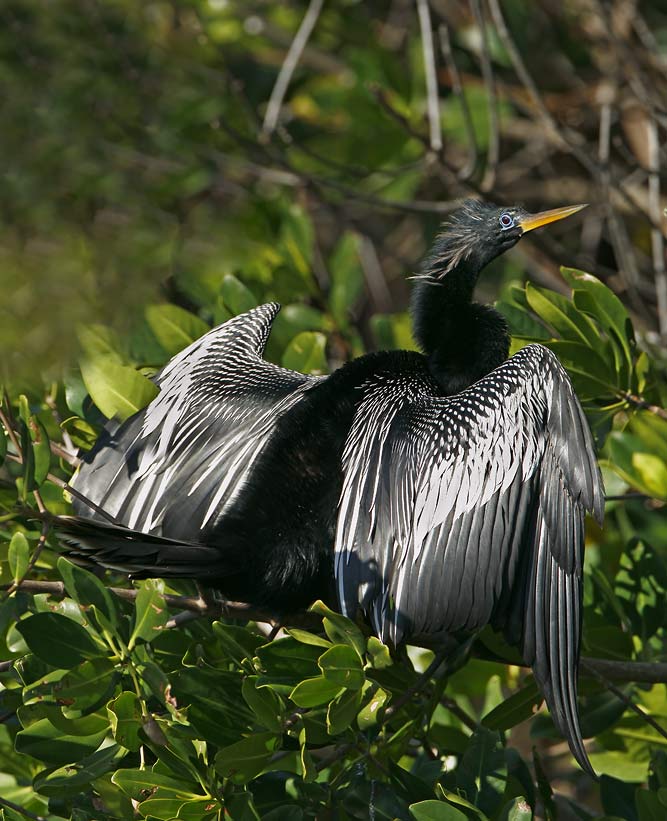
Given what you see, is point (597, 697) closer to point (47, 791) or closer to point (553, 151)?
point (47, 791)

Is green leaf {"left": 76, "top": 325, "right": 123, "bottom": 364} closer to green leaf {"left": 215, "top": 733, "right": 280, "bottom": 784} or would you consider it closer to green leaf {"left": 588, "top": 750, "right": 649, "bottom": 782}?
green leaf {"left": 215, "top": 733, "right": 280, "bottom": 784}

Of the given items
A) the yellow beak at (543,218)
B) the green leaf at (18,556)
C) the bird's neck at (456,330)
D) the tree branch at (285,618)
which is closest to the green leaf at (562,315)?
the bird's neck at (456,330)

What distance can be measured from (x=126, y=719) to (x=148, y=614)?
0.17 m

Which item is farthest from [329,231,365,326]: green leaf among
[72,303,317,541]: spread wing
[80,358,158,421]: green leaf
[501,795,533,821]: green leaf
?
[501,795,533,821]: green leaf

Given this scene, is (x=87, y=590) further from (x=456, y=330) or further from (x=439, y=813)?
(x=456, y=330)

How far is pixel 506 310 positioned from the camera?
2662 millimetres

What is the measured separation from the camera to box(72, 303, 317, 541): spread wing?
2.26 m

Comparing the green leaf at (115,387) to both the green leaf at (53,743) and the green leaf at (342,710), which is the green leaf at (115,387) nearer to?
the green leaf at (53,743)

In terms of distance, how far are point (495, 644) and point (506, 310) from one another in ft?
2.74

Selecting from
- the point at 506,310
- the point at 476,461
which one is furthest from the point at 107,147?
the point at 476,461

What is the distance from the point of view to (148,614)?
1.75m

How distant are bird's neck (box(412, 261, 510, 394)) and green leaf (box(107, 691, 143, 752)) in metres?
1.22

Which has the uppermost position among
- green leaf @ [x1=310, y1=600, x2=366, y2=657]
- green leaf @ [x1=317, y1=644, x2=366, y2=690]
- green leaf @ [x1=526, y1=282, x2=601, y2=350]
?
green leaf @ [x1=526, y1=282, x2=601, y2=350]

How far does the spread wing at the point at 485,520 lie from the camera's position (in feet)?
6.47
